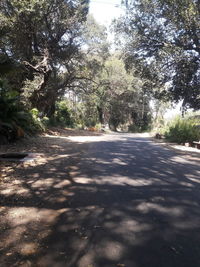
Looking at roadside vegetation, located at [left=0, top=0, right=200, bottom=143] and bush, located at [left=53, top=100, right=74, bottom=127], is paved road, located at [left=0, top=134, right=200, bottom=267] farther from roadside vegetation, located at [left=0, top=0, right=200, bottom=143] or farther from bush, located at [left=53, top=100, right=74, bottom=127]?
bush, located at [left=53, top=100, right=74, bottom=127]

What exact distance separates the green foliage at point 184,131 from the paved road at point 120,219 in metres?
9.81

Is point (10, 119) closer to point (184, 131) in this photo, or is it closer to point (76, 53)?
point (184, 131)

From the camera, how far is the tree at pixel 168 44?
14.2m

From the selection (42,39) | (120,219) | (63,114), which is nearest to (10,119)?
(120,219)

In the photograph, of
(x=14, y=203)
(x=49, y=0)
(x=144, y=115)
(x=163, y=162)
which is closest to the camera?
(x=14, y=203)

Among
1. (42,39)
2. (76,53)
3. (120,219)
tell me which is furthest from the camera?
(76,53)

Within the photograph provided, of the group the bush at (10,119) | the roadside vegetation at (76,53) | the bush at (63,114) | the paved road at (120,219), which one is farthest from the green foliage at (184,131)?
the bush at (63,114)

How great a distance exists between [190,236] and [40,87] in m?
17.9

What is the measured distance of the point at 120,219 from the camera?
12.4 feet

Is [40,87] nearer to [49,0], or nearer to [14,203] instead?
[49,0]

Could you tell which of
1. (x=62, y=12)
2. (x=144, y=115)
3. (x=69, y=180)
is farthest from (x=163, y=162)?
(x=144, y=115)

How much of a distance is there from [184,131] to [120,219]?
13749mm

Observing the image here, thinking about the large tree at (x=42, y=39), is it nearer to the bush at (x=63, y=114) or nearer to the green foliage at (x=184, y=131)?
the bush at (x=63, y=114)

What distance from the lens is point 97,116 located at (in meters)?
52.5
